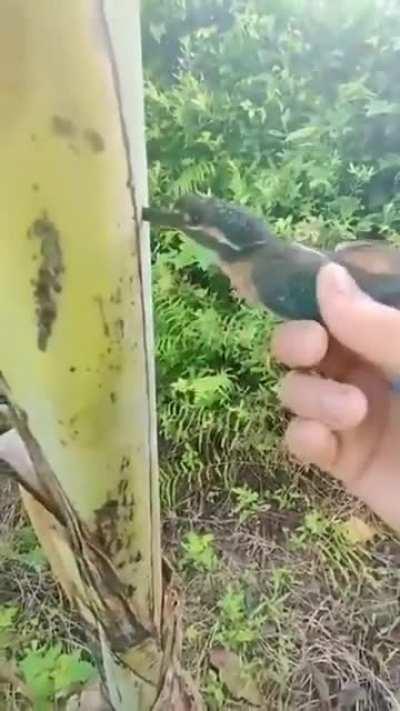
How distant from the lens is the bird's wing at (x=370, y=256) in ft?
2.72

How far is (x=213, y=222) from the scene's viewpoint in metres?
0.82

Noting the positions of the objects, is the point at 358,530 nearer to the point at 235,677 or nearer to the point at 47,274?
the point at 235,677

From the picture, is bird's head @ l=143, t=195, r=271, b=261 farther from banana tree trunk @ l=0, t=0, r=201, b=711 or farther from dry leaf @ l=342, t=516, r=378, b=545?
dry leaf @ l=342, t=516, r=378, b=545

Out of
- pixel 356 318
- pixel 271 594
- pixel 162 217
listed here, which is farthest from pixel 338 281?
pixel 271 594

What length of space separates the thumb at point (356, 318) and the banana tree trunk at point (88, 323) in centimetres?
13

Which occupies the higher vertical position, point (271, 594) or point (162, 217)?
point (162, 217)

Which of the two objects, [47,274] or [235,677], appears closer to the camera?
[47,274]

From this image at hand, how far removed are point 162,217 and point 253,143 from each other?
0.09 meters

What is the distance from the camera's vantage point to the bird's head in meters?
0.82

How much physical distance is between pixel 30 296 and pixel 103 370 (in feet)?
0.26

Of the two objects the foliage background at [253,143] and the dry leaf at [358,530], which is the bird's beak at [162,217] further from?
the dry leaf at [358,530]

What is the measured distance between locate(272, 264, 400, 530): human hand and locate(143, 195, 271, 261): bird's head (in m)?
0.07

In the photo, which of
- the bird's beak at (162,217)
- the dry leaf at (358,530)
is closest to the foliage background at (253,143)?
the bird's beak at (162,217)

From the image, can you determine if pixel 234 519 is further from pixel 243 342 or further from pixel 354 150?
pixel 354 150
